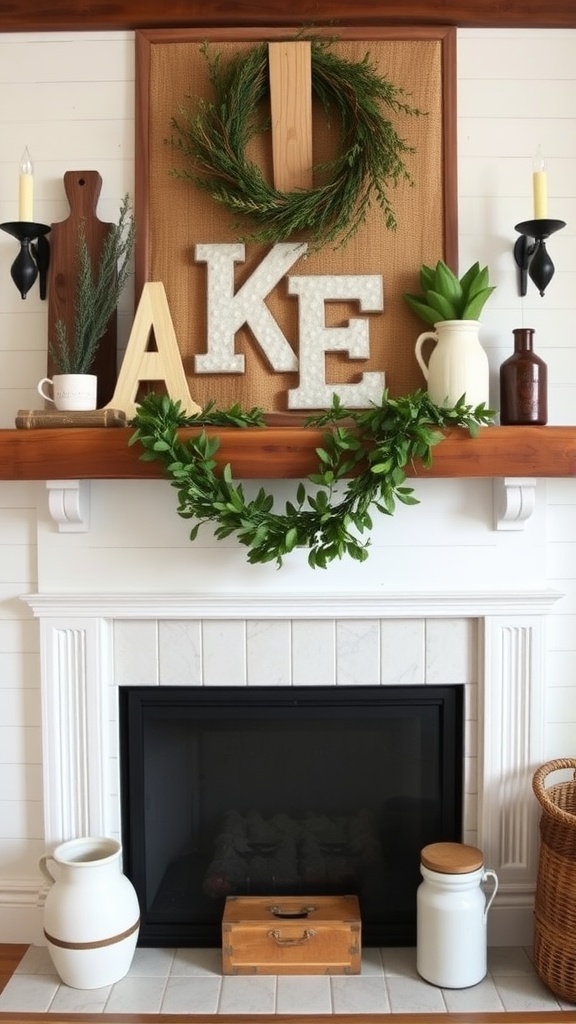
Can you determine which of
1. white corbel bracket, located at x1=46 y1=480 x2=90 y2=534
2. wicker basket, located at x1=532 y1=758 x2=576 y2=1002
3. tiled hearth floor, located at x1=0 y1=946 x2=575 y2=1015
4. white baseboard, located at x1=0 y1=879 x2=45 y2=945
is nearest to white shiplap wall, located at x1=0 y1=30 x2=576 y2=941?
white corbel bracket, located at x1=46 y1=480 x2=90 y2=534

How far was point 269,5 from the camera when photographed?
2090 millimetres

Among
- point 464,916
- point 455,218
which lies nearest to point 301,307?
point 455,218

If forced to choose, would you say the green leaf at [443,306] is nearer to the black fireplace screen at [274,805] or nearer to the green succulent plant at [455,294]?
the green succulent plant at [455,294]

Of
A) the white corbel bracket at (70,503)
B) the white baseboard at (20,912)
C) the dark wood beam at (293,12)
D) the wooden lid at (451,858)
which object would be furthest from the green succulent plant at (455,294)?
the white baseboard at (20,912)

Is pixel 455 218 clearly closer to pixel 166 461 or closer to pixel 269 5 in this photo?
pixel 269 5

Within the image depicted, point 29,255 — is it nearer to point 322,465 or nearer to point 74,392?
point 74,392

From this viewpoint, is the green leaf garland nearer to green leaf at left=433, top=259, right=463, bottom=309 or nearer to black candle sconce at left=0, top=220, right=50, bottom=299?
green leaf at left=433, top=259, right=463, bottom=309

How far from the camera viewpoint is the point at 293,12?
209 cm

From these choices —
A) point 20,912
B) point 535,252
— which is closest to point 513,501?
point 535,252

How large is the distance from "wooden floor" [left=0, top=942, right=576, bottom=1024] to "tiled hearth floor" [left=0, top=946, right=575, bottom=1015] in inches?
0.6

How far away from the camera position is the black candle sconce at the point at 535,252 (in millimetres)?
1979

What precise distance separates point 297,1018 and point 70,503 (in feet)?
4.03

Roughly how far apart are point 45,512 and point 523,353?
1.19m

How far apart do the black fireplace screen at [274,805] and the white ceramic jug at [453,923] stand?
19 centimetres
